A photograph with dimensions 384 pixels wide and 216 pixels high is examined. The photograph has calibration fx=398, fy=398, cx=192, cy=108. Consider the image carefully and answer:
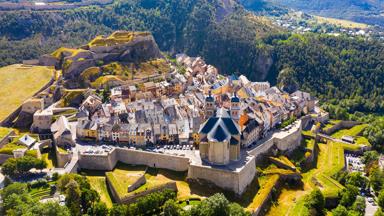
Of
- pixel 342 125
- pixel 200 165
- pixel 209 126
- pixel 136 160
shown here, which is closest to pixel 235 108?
pixel 209 126

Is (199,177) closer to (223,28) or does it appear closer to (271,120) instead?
(271,120)

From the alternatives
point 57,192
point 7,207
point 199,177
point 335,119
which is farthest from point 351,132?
point 7,207

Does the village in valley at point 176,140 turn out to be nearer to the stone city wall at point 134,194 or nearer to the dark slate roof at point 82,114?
the dark slate roof at point 82,114

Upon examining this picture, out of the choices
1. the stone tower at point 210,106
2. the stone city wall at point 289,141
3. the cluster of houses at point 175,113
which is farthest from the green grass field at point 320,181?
the stone tower at point 210,106

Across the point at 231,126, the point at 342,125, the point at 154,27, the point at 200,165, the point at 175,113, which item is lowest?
the point at 342,125

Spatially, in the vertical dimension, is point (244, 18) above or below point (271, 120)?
above

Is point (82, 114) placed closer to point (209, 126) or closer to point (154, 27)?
point (209, 126)
